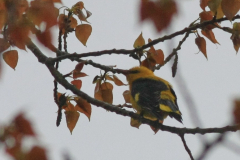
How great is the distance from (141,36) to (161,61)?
0.27m

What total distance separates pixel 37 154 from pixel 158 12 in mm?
794

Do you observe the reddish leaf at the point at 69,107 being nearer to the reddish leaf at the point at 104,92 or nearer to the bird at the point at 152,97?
the reddish leaf at the point at 104,92

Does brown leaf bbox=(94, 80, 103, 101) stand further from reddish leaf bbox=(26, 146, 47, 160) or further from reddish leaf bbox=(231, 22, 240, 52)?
reddish leaf bbox=(26, 146, 47, 160)

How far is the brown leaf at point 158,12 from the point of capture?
59.9 inches

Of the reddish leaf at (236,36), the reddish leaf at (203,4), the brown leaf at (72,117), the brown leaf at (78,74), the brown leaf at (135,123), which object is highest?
the reddish leaf at (203,4)

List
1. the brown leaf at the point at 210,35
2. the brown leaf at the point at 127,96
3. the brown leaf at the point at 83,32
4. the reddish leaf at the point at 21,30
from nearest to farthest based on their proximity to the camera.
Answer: the reddish leaf at the point at 21,30 → the brown leaf at the point at 210,35 → the brown leaf at the point at 83,32 → the brown leaf at the point at 127,96

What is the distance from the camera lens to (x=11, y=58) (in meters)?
2.83

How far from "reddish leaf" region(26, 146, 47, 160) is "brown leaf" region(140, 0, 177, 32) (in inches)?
27.8

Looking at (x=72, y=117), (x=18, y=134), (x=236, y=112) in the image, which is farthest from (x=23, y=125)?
(x=72, y=117)

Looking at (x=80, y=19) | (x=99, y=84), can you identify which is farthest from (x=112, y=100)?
(x=80, y=19)

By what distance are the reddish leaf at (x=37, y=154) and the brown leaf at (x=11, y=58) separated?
1319 mm

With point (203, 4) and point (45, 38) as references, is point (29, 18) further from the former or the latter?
point (203, 4)

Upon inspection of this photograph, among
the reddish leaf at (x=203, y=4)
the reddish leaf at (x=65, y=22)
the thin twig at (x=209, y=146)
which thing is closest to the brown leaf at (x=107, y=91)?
the reddish leaf at (x=65, y=22)

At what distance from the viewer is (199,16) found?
2.57 meters
